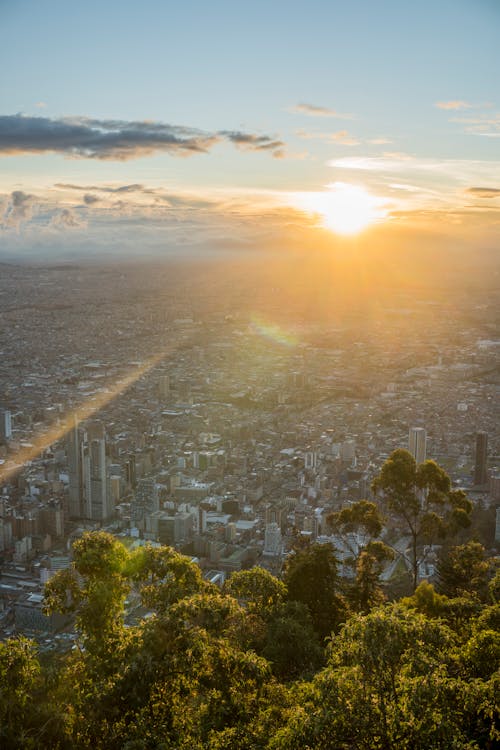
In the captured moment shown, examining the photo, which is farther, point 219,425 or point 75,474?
point 219,425

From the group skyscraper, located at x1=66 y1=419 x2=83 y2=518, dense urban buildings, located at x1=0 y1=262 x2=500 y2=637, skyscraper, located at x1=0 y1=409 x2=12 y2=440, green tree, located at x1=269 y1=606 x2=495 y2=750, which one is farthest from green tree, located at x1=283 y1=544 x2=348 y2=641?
skyscraper, located at x1=0 y1=409 x2=12 y2=440

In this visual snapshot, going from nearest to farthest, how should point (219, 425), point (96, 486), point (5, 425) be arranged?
point (96, 486), point (5, 425), point (219, 425)

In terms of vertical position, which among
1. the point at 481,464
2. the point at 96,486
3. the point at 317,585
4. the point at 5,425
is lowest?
the point at 96,486

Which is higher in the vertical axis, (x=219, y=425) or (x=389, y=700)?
(x=389, y=700)

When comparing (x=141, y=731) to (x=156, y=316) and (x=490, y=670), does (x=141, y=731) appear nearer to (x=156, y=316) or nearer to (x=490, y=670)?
(x=490, y=670)

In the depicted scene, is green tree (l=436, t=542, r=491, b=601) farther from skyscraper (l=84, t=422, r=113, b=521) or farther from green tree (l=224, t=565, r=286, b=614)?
skyscraper (l=84, t=422, r=113, b=521)

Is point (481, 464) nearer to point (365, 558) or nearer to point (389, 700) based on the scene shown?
point (365, 558)

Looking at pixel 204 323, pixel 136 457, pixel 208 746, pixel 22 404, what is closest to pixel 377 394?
pixel 136 457

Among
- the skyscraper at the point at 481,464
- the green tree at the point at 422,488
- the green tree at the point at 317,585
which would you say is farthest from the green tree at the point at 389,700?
the skyscraper at the point at 481,464

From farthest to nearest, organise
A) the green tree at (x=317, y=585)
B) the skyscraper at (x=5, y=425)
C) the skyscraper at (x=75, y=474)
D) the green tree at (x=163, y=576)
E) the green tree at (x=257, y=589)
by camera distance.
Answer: the skyscraper at (x=5, y=425)
the skyscraper at (x=75, y=474)
the green tree at (x=317, y=585)
the green tree at (x=257, y=589)
the green tree at (x=163, y=576)

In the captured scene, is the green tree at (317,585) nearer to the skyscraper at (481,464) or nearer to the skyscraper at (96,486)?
the skyscraper at (96,486)

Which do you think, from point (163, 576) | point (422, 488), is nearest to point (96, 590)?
point (163, 576)
